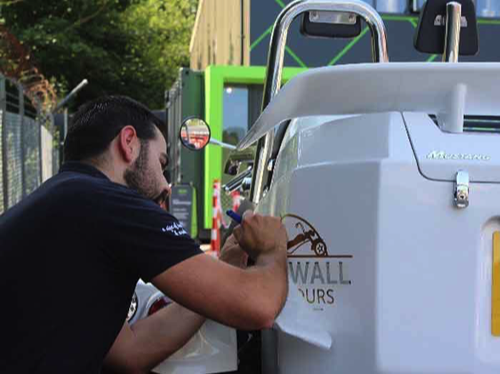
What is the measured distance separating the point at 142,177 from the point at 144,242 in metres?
0.38

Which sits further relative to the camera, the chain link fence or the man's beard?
the chain link fence

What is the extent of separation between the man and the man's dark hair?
210 mm

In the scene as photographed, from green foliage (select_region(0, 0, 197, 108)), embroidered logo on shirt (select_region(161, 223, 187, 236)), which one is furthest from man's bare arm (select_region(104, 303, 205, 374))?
green foliage (select_region(0, 0, 197, 108))

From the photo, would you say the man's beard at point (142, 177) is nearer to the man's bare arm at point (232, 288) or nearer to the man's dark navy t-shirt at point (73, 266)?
the man's dark navy t-shirt at point (73, 266)

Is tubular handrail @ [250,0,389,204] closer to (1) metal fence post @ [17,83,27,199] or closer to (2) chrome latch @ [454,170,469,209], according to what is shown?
(2) chrome latch @ [454,170,469,209]

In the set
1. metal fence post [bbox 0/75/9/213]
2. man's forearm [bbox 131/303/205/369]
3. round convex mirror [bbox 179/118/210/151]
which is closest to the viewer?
man's forearm [bbox 131/303/205/369]

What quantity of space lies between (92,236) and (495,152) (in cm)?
106

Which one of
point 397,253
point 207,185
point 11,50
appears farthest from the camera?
point 11,50

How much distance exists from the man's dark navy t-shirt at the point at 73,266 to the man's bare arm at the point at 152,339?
230 mm

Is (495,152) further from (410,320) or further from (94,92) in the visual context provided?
(94,92)

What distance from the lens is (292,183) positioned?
206cm

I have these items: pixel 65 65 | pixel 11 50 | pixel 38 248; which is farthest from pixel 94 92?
pixel 38 248

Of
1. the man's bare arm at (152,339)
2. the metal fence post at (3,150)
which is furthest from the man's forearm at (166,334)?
the metal fence post at (3,150)

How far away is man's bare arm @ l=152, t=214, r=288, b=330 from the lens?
2043mm
